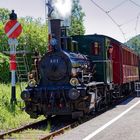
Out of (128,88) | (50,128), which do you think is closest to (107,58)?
(50,128)

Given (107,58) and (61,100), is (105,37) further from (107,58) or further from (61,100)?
(61,100)

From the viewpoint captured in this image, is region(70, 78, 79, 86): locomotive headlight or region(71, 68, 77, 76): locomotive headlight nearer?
region(70, 78, 79, 86): locomotive headlight

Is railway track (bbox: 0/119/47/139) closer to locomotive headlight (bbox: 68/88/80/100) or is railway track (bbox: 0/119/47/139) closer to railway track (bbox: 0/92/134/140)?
railway track (bbox: 0/92/134/140)

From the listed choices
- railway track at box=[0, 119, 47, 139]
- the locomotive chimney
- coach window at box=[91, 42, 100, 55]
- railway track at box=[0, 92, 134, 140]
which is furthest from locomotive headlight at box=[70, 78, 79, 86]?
coach window at box=[91, 42, 100, 55]

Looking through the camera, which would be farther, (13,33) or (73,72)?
(13,33)

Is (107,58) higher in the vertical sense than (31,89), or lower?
higher

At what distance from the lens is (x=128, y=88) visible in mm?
27625

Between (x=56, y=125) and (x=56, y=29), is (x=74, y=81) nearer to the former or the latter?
(x=56, y=125)

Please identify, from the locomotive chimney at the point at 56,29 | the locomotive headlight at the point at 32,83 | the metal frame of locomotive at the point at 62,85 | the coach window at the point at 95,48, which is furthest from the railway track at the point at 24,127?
the coach window at the point at 95,48

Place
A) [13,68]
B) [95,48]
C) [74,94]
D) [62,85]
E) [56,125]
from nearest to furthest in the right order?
[74,94]
[56,125]
[62,85]
[13,68]
[95,48]

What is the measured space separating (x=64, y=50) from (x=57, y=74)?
896mm

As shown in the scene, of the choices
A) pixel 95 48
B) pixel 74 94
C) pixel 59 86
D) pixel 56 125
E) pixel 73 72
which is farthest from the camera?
pixel 95 48

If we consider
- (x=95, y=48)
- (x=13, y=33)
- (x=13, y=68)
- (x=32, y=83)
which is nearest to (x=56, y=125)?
(x=32, y=83)

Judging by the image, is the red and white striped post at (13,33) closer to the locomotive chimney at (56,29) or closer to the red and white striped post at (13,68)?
the red and white striped post at (13,68)
